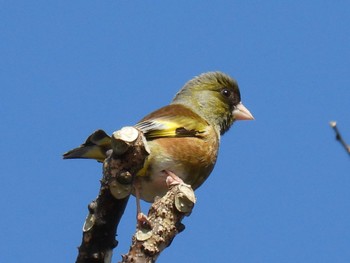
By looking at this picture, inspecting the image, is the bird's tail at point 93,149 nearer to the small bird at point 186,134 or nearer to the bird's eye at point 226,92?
the small bird at point 186,134

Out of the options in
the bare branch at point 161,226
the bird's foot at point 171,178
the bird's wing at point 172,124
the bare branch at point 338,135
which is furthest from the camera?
the bird's wing at point 172,124

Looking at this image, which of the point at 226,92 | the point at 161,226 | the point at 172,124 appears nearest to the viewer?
the point at 161,226

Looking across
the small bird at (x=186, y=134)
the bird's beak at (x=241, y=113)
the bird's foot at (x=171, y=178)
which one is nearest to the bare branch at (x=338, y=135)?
the small bird at (x=186, y=134)

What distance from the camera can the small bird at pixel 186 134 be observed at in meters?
5.65

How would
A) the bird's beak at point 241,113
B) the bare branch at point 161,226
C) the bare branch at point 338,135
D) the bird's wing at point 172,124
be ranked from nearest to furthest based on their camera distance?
the bare branch at point 338,135 < the bare branch at point 161,226 < the bird's wing at point 172,124 < the bird's beak at point 241,113

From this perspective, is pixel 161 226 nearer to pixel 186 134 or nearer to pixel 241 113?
pixel 186 134

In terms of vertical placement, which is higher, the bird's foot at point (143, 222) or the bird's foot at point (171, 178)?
the bird's foot at point (171, 178)

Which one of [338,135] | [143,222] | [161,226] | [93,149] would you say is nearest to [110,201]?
[143,222]

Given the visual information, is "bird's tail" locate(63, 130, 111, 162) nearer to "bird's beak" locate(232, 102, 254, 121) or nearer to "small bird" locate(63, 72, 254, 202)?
"small bird" locate(63, 72, 254, 202)

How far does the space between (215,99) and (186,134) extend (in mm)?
1359

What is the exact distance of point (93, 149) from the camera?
5.48 m

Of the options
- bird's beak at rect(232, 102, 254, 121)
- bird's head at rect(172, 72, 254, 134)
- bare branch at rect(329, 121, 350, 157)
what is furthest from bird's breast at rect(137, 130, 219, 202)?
bare branch at rect(329, 121, 350, 157)

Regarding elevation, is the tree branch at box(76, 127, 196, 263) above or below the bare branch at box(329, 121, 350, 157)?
above

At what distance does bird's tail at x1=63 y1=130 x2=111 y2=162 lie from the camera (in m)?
5.23
